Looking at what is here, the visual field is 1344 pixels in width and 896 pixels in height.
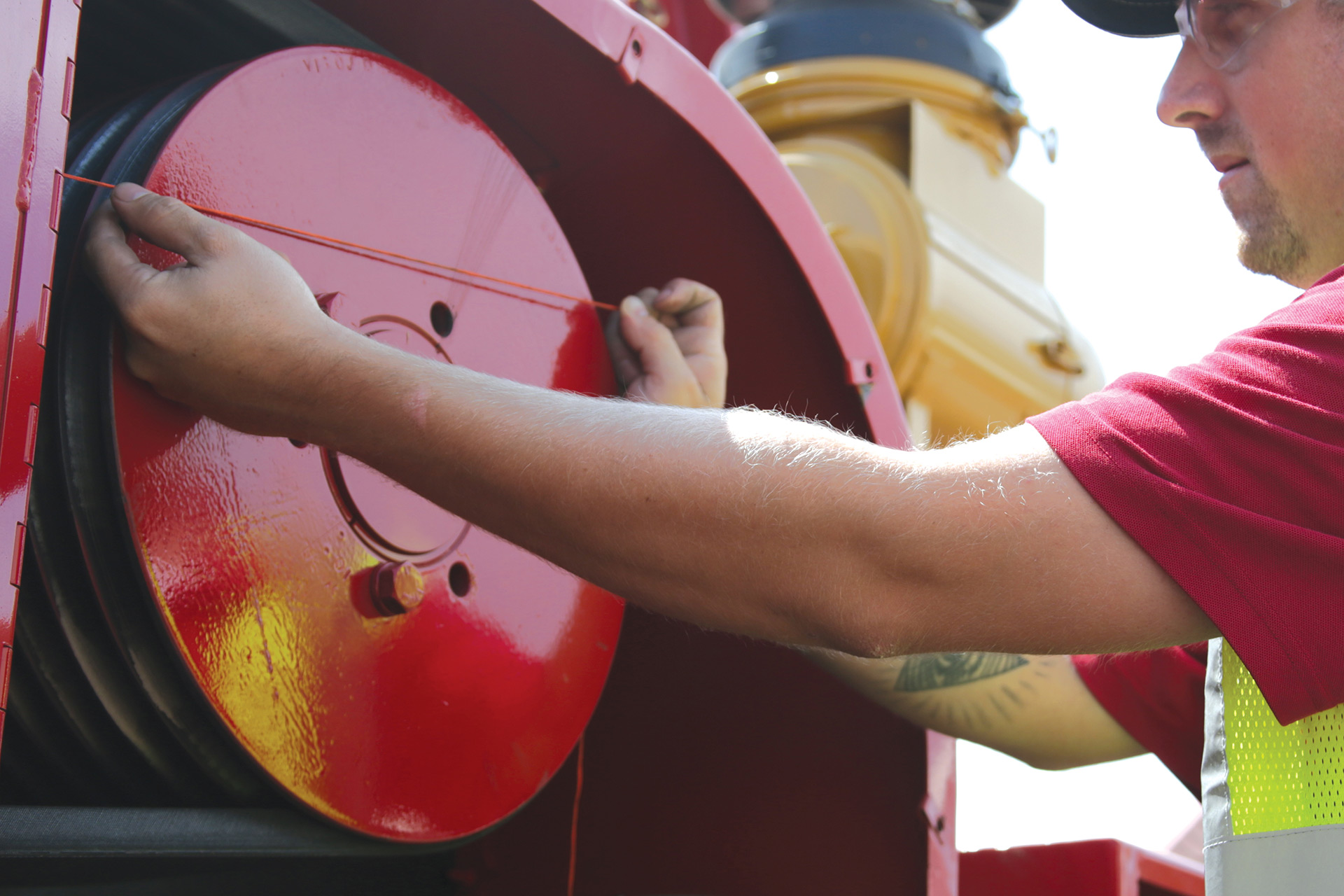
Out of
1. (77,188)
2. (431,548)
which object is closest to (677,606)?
(431,548)

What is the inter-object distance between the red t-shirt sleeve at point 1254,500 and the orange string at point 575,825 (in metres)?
0.88

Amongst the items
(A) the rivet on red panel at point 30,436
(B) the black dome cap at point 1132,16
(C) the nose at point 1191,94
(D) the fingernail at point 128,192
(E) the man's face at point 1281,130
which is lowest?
(A) the rivet on red panel at point 30,436

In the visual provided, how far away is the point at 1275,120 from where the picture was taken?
1.43m

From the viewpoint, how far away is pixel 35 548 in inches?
41.2

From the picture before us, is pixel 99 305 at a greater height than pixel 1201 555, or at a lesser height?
greater

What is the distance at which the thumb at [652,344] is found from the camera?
1.67 m

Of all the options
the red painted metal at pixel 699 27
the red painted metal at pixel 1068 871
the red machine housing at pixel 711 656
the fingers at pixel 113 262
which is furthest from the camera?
the red painted metal at pixel 699 27

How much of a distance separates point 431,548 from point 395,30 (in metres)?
0.68

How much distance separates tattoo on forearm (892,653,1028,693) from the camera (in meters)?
1.78

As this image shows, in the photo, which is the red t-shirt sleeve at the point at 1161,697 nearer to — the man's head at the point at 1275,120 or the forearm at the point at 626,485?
the man's head at the point at 1275,120

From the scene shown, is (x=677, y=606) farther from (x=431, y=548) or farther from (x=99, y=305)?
(x=99, y=305)

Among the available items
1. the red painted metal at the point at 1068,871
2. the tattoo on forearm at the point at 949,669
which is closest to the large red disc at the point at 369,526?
the tattoo on forearm at the point at 949,669

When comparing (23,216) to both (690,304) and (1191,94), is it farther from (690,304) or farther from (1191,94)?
(1191,94)

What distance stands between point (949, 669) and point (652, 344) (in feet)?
2.18
